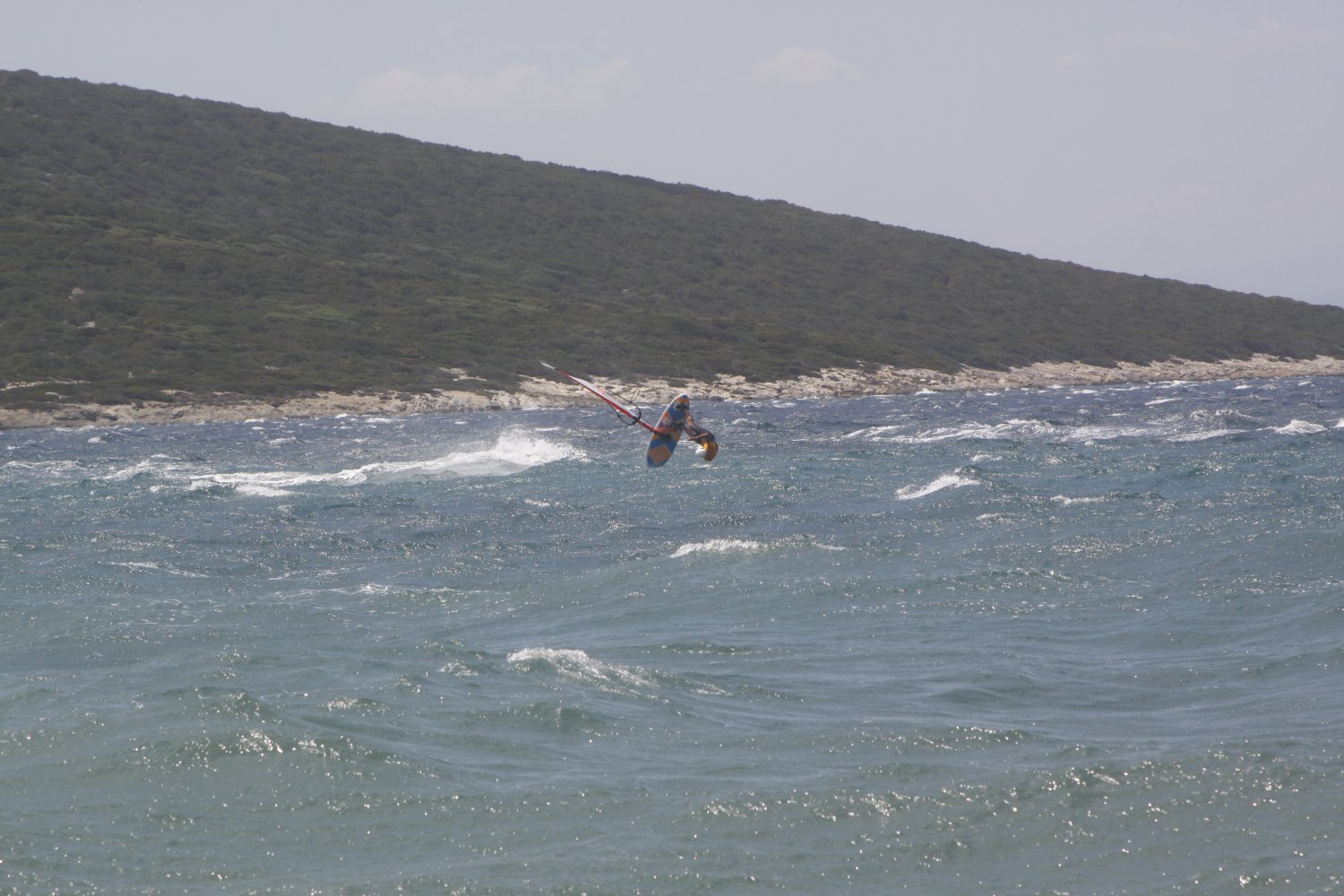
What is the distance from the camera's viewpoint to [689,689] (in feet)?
44.9

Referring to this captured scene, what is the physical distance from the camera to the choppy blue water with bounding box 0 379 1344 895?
9727 millimetres

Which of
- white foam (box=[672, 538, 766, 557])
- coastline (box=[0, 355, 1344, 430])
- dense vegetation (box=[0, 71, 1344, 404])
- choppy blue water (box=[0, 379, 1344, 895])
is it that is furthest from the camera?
dense vegetation (box=[0, 71, 1344, 404])

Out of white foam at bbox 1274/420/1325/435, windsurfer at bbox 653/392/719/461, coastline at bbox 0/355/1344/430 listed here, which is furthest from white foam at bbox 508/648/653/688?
coastline at bbox 0/355/1344/430

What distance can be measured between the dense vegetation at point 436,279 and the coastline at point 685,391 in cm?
182

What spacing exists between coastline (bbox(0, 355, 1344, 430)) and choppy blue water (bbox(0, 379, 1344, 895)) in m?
27.7

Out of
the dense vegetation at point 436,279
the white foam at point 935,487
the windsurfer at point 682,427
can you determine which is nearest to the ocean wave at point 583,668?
the windsurfer at point 682,427

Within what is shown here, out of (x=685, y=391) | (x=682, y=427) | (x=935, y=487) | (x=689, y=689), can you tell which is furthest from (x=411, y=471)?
(x=685, y=391)

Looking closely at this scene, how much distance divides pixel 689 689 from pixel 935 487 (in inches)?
610

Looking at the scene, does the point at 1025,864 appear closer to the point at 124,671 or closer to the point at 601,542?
the point at 124,671

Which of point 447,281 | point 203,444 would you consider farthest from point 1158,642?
point 447,281

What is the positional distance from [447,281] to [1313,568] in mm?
77261


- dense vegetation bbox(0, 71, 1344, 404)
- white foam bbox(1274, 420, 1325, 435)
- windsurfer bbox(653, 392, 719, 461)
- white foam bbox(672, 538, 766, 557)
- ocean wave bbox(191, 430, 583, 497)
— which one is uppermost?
dense vegetation bbox(0, 71, 1344, 404)

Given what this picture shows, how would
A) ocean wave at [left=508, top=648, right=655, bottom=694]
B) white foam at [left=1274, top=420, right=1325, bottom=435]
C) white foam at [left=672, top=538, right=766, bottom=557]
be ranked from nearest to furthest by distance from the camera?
ocean wave at [left=508, top=648, right=655, bottom=694] → white foam at [left=672, top=538, right=766, bottom=557] → white foam at [left=1274, top=420, right=1325, bottom=435]

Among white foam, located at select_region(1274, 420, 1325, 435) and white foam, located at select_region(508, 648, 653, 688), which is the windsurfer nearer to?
white foam, located at select_region(508, 648, 653, 688)
